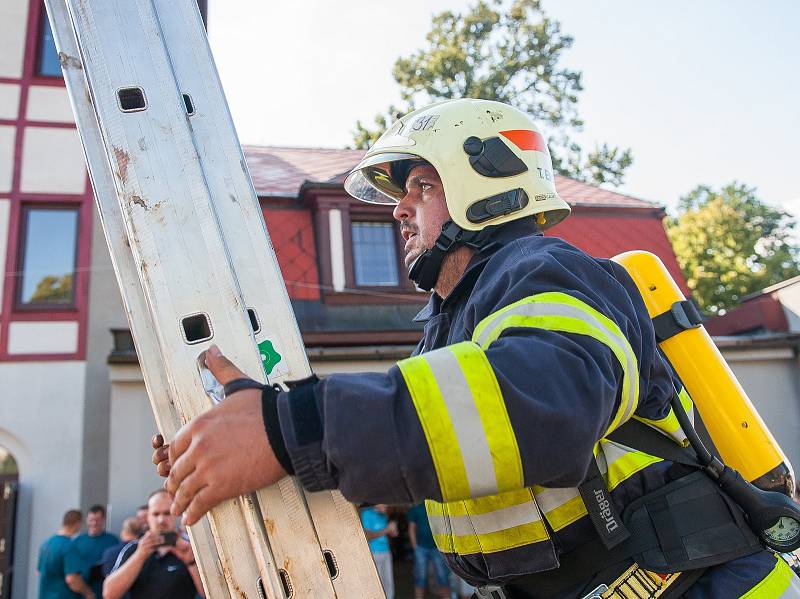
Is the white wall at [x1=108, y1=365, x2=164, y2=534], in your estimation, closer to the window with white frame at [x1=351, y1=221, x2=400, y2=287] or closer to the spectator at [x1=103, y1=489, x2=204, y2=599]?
the window with white frame at [x1=351, y1=221, x2=400, y2=287]

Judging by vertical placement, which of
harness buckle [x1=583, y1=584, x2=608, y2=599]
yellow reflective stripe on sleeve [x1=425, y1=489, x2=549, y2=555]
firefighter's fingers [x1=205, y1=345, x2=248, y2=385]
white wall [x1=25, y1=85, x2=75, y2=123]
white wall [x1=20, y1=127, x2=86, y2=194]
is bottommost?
harness buckle [x1=583, y1=584, x2=608, y2=599]

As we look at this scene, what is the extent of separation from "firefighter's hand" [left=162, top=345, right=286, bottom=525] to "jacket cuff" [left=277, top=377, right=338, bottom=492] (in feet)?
0.15

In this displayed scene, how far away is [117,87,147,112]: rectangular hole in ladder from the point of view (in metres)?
1.51

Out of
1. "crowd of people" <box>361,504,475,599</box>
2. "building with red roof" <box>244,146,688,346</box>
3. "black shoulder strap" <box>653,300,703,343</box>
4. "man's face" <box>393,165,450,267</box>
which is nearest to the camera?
"man's face" <box>393,165,450,267</box>

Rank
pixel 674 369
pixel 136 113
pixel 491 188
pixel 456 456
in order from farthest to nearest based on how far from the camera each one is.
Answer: pixel 674 369 < pixel 491 188 < pixel 136 113 < pixel 456 456

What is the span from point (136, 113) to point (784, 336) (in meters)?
13.4

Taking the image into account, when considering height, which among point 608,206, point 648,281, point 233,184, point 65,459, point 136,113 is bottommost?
point 65,459

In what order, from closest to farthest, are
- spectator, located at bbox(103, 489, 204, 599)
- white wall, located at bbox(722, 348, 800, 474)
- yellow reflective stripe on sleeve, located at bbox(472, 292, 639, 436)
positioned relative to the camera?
yellow reflective stripe on sleeve, located at bbox(472, 292, 639, 436), spectator, located at bbox(103, 489, 204, 599), white wall, located at bbox(722, 348, 800, 474)

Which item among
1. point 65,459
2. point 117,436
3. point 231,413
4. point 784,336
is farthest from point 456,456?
point 784,336

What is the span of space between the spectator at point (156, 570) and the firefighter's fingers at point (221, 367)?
11.8 ft

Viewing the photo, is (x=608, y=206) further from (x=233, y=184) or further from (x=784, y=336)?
(x=233, y=184)

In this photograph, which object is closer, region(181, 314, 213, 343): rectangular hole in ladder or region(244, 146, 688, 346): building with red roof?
region(181, 314, 213, 343): rectangular hole in ladder

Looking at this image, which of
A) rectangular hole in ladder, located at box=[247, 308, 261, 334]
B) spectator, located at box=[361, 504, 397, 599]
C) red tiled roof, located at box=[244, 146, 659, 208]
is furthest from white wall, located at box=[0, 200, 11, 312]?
rectangular hole in ladder, located at box=[247, 308, 261, 334]

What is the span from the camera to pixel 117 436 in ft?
31.1
